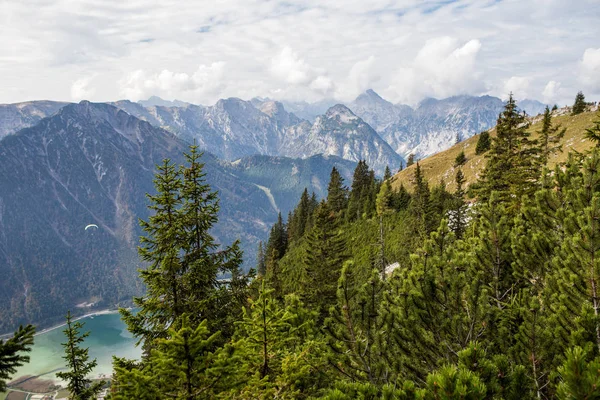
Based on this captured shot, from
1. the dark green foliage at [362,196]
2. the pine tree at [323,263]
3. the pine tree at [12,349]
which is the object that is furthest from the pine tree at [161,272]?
the dark green foliage at [362,196]

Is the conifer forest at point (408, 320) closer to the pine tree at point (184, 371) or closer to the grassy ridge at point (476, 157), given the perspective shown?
the pine tree at point (184, 371)

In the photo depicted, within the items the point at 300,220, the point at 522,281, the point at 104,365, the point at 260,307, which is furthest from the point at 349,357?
the point at 104,365

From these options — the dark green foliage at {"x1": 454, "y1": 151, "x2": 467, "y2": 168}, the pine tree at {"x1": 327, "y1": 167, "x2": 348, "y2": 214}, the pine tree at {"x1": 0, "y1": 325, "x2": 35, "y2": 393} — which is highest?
the dark green foliage at {"x1": 454, "y1": 151, "x2": 467, "y2": 168}

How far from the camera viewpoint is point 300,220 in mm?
93562

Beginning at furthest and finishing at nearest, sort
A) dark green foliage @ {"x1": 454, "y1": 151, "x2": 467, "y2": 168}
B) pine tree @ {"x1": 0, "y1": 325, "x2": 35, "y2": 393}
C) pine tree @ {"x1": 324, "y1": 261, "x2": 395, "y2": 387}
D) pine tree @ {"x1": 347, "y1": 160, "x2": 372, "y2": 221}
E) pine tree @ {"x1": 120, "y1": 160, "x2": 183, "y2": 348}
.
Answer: dark green foliage @ {"x1": 454, "y1": 151, "x2": 467, "y2": 168}
pine tree @ {"x1": 347, "y1": 160, "x2": 372, "y2": 221}
pine tree @ {"x1": 120, "y1": 160, "x2": 183, "y2": 348}
pine tree @ {"x1": 324, "y1": 261, "x2": 395, "y2": 387}
pine tree @ {"x1": 0, "y1": 325, "x2": 35, "y2": 393}

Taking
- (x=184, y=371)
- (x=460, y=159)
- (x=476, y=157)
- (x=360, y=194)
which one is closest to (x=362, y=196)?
(x=360, y=194)

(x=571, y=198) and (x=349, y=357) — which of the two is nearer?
(x=349, y=357)

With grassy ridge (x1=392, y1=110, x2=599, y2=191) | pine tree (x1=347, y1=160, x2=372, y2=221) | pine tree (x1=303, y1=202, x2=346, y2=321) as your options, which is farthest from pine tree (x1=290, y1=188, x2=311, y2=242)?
pine tree (x1=303, y1=202, x2=346, y2=321)

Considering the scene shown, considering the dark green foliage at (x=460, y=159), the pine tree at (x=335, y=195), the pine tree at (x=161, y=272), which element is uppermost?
the dark green foliage at (x=460, y=159)

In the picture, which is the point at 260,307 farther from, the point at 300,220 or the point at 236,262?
the point at 300,220

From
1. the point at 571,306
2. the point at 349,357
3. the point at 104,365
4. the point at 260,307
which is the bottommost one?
the point at 104,365

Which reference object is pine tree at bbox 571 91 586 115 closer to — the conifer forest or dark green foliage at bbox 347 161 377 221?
dark green foliage at bbox 347 161 377 221

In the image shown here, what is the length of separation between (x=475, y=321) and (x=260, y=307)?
18.1 feet

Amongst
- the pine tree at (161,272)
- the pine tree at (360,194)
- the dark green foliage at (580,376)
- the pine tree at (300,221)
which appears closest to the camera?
the dark green foliage at (580,376)
